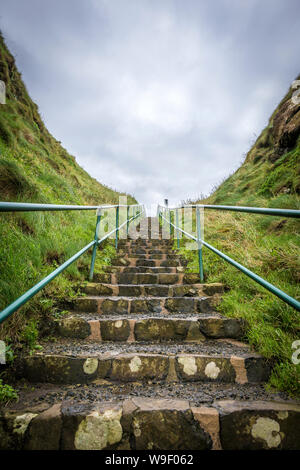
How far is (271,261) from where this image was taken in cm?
245

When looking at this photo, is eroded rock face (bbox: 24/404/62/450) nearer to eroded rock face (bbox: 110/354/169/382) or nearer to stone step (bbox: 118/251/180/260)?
eroded rock face (bbox: 110/354/169/382)

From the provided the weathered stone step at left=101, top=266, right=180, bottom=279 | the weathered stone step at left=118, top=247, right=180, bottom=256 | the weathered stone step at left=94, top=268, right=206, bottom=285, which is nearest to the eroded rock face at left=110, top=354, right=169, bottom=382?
the weathered stone step at left=94, top=268, right=206, bottom=285

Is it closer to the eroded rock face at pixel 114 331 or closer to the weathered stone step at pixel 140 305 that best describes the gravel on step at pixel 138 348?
the eroded rock face at pixel 114 331

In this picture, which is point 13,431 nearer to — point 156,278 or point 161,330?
point 161,330

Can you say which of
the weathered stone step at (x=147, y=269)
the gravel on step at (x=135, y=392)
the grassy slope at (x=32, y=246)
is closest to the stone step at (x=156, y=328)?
the grassy slope at (x=32, y=246)

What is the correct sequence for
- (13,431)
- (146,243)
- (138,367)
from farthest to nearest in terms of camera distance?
(146,243) < (138,367) < (13,431)

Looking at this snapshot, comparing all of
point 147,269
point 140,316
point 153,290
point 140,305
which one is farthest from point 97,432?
point 147,269

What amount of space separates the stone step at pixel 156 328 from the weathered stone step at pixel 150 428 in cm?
77

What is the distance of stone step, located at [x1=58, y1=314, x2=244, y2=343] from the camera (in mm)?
1819

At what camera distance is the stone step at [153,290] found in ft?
8.43

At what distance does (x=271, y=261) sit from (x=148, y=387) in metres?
1.86

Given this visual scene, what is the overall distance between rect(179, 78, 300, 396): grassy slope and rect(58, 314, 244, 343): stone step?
0.59 ft

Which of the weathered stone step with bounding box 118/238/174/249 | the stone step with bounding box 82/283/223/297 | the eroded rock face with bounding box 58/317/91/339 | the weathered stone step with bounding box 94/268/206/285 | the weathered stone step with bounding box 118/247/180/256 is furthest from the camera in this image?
the weathered stone step with bounding box 118/238/174/249
